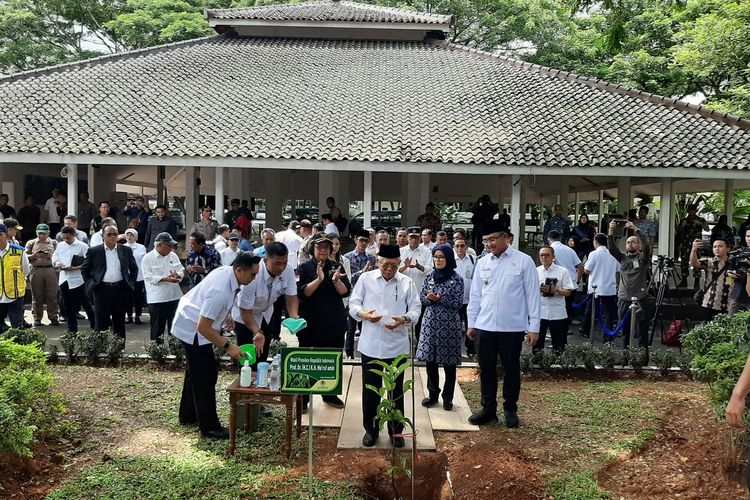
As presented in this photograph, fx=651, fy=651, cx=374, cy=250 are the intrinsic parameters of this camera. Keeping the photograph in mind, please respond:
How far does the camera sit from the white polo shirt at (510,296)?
6379 mm

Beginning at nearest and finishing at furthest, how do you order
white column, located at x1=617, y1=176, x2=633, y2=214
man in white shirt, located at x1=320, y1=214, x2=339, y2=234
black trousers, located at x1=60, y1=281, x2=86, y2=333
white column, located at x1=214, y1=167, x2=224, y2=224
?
1. black trousers, located at x1=60, y1=281, x2=86, y2=333
2. man in white shirt, located at x1=320, y1=214, x2=339, y2=234
3. white column, located at x1=214, y1=167, x2=224, y2=224
4. white column, located at x1=617, y1=176, x2=633, y2=214

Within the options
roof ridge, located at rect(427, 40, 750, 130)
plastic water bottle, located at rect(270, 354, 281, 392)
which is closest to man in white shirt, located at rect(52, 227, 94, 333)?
plastic water bottle, located at rect(270, 354, 281, 392)

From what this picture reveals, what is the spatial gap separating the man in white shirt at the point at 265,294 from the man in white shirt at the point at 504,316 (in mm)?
1906

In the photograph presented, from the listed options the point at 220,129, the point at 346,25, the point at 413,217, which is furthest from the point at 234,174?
the point at 346,25

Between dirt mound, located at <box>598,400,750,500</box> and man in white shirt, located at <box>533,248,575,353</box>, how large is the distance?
2707 mm

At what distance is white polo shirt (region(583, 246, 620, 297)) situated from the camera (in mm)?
10430

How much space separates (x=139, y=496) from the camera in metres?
4.73

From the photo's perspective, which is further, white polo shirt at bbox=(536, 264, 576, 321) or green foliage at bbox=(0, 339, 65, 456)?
white polo shirt at bbox=(536, 264, 576, 321)

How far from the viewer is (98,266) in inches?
366

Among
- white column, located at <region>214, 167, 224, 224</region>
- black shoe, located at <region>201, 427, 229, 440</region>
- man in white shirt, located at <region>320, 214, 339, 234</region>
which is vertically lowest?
black shoe, located at <region>201, 427, 229, 440</region>

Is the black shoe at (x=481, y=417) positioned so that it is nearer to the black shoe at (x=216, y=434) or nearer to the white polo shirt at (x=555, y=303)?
the black shoe at (x=216, y=434)

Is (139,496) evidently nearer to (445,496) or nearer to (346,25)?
(445,496)

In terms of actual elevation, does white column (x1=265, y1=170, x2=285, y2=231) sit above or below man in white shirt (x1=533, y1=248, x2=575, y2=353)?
above

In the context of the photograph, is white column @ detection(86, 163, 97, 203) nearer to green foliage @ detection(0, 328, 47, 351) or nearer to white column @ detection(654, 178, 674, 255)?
green foliage @ detection(0, 328, 47, 351)
